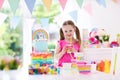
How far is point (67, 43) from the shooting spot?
1608 millimetres

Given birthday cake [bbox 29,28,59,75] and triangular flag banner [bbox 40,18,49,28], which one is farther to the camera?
triangular flag banner [bbox 40,18,49,28]

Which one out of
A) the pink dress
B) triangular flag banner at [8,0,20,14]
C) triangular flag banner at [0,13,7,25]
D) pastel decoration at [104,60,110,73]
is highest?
triangular flag banner at [8,0,20,14]

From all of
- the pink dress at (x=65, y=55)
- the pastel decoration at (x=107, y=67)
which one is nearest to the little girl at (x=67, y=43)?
the pink dress at (x=65, y=55)

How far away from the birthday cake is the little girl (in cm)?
9

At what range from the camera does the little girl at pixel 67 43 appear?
5.22ft

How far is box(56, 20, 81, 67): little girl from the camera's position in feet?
5.22

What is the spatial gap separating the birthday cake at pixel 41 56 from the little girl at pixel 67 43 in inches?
3.4

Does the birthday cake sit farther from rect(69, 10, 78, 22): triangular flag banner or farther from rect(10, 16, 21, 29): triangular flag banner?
rect(69, 10, 78, 22): triangular flag banner

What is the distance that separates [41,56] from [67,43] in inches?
8.6

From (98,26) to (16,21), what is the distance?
0.60 meters

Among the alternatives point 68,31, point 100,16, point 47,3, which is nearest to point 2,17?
point 47,3

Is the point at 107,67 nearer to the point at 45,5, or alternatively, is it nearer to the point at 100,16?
the point at 100,16

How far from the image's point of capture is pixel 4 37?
165cm

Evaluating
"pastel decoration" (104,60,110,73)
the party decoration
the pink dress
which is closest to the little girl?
the pink dress
